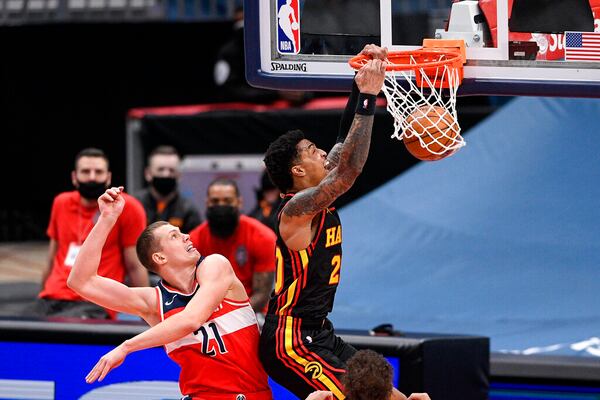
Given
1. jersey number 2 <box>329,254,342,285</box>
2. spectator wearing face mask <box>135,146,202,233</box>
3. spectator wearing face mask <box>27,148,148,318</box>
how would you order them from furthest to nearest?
1. spectator wearing face mask <box>135,146,202,233</box>
2. spectator wearing face mask <box>27,148,148,318</box>
3. jersey number 2 <box>329,254,342,285</box>

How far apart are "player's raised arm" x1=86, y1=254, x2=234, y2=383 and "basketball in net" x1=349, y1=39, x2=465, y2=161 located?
1118 millimetres

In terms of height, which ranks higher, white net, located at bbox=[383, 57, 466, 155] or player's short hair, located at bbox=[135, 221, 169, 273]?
white net, located at bbox=[383, 57, 466, 155]

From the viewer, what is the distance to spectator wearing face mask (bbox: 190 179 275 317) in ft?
30.9

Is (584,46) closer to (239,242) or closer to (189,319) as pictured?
(189,319)

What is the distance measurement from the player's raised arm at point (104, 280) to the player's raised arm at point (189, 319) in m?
0.31

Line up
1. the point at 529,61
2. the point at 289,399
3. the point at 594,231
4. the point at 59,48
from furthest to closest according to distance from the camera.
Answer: the point at 59,48, the point at 594,231, the point at 289,399, the point at 529,61

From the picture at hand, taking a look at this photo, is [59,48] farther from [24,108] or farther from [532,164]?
[532,164]

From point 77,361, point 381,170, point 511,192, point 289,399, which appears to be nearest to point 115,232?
point 77,361

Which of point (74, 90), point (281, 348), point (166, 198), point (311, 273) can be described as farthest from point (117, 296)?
point (74, 90)

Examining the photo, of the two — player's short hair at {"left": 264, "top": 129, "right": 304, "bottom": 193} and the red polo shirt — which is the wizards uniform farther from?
the red polo shirt

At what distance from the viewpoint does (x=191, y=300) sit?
605 centimetres

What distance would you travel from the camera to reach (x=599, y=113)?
35.3 feet

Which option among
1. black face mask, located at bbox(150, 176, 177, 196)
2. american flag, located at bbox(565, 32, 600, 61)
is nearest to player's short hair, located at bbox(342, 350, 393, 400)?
american flag, located at bbox(565, 32, 600, 61)

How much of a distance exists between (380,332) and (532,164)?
3.68m
